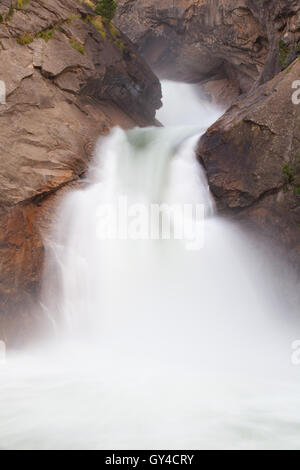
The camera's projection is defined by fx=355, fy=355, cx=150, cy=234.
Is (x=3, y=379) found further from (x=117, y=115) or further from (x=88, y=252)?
(x=117, y=115)

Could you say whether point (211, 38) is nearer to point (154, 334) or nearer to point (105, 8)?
point (105, 8)

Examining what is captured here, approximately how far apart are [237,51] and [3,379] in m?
15.5

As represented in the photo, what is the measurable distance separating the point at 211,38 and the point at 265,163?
35.1 ft

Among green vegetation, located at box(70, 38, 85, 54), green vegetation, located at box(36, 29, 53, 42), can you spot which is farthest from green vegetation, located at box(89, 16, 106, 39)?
green vegetation, located at box(36, 29, 53, 42)

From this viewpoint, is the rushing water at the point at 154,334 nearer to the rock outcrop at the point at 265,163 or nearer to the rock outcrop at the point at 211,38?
the rock outcrop at the point at 265,163

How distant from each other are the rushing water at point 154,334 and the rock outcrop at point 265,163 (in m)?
0.48

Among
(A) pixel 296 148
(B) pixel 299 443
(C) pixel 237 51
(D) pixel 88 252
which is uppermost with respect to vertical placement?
(C) pixel 237 51

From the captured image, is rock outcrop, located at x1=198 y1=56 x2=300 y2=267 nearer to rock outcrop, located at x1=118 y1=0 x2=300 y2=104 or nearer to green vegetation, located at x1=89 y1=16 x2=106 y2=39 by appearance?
rock outcrop, located at x1=118 y1=0 x2=300 y2=104

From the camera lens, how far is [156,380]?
5.19m

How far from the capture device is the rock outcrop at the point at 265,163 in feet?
26.2

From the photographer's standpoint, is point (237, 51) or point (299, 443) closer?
point (299, 443)

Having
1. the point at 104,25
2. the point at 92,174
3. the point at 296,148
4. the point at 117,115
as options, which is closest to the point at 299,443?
the point at 296,148

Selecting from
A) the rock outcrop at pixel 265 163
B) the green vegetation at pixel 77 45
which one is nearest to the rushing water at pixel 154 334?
the rock outcrop at pixel 265 163

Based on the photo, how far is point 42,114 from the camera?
29.0ft
